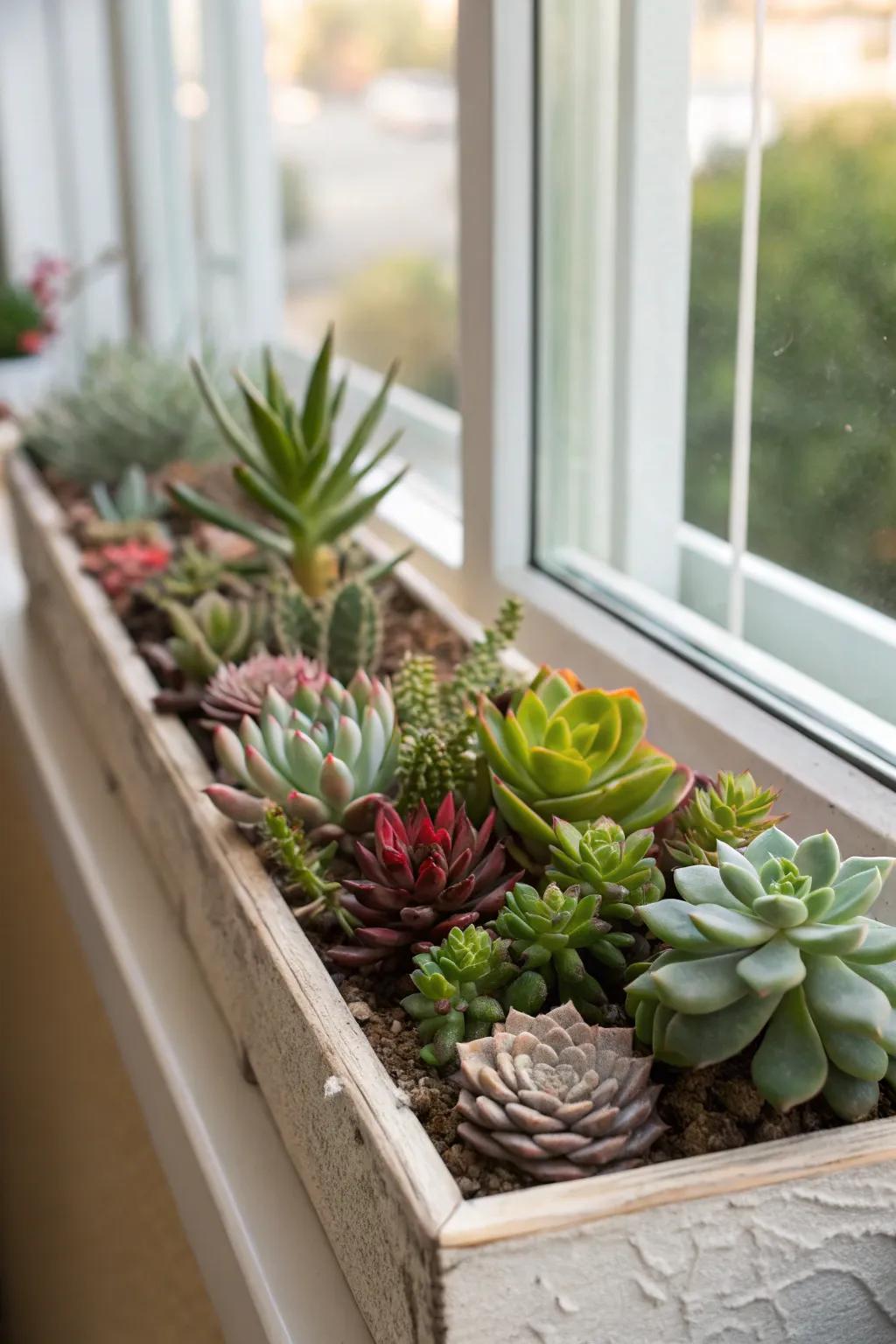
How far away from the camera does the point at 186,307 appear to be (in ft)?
7.80

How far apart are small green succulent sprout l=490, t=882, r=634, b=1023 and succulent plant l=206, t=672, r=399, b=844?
144 mm

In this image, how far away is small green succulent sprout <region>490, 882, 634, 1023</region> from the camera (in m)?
0.62

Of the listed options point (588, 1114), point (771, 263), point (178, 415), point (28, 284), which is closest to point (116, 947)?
point (588, 1114)

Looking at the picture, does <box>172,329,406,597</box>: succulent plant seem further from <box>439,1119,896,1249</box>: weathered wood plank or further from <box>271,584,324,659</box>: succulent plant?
<box>439,1119,896,1249</box>: weathered wood plank

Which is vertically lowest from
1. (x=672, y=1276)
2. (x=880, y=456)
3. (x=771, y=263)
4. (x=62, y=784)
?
(x=62, y=784)

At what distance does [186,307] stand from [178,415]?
827mm

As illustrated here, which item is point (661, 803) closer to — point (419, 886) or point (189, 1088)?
point (419, 886)

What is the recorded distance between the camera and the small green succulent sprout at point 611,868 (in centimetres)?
64

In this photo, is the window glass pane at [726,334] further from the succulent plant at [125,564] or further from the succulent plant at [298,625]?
the succulent plant at [125,564]

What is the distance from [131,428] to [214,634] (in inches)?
24.5

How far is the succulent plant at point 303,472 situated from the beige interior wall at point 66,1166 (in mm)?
393

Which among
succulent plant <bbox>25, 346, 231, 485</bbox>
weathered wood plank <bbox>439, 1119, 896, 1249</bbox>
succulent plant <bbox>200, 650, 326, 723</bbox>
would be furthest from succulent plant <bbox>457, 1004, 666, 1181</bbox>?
succulent plant <bbox>25, 346, 231, 485</bbox>

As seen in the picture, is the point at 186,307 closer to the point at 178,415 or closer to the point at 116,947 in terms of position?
the point at 178,415

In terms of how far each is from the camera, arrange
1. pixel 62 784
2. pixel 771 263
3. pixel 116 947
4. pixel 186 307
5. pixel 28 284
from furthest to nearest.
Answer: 1. pixel 28 284
2. pixel 186 307
3. pixel 62 784
4. pixel 116 947
5. pixel 771 263
